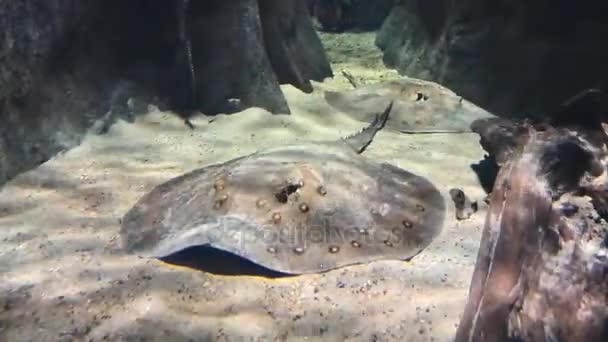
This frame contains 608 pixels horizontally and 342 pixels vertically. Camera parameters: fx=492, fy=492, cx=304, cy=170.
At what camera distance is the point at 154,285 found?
9.19 ft

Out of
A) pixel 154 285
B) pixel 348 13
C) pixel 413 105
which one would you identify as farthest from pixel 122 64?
pixel 348 13

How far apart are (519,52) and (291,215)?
4415mm

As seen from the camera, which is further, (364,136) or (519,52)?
(519,52)

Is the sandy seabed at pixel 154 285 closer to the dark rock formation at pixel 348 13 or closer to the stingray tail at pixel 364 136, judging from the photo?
the stingray tail at pixel 364 136

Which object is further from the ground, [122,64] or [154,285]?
[122,64]

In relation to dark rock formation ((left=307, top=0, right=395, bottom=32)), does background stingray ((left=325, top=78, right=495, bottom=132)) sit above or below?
above

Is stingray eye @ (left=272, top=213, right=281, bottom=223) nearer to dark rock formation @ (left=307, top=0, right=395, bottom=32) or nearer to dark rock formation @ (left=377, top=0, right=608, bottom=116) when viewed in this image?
dark rock formation @ (left=377, top=0, right=608, bottom=116)

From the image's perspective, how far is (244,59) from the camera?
5.65 meters

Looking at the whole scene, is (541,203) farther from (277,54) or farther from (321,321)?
(277,54)

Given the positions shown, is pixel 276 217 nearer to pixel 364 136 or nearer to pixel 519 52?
pixel 364 136

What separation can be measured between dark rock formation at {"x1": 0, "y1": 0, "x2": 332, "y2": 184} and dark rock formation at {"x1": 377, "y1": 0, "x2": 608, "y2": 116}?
7.05 ft

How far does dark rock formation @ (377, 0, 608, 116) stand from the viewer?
18.0 feet

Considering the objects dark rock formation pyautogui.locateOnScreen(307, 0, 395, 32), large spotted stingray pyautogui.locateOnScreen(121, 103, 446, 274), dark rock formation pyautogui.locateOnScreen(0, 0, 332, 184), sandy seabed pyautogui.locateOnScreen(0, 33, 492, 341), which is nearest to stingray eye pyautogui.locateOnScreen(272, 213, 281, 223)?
large spotted stingray pyautogui.locateOnScreen(121, 103, 446, 274)

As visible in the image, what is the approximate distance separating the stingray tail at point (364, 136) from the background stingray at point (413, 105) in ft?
0.79
